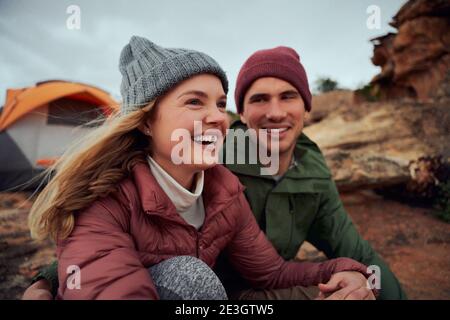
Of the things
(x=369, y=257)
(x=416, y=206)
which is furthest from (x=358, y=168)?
(x=369, y=257)

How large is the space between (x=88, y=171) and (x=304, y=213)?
61.8 inches

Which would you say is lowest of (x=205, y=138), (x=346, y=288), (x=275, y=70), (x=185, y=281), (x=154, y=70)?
(x=346, y=288)

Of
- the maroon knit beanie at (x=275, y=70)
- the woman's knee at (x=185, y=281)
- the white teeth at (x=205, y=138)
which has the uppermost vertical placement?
the maroon knit beanie at (x=275, y=70)

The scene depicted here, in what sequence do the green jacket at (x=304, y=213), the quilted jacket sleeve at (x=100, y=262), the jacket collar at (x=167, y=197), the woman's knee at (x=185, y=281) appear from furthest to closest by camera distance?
the green jacket at (x=304, y=213) < the jacket collar at (x=167, y=197) < the woman's knee at (x=185, y=281) < the quilted jacket sleeve at (x=100, y=262)

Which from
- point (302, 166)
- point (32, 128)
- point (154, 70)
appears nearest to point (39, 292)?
point (154, 70)

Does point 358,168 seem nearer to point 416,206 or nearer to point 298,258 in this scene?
point 416,206

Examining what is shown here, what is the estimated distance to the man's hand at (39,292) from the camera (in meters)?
1.27

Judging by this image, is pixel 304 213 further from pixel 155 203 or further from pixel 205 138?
pixel 155 203

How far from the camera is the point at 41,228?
1337 millimetres

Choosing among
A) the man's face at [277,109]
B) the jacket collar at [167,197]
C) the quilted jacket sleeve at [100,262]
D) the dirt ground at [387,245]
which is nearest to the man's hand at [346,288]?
the jacket collar at [167,197]

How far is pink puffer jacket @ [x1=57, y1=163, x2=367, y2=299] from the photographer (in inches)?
41.4

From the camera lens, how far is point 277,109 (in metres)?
2.08

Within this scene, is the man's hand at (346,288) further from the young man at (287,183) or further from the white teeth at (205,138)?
the white teeth at (205,138)

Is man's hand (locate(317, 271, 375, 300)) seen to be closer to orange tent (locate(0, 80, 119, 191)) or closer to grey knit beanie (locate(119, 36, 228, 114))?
grey knit beanie (locate(119, 36, 228, 114))
